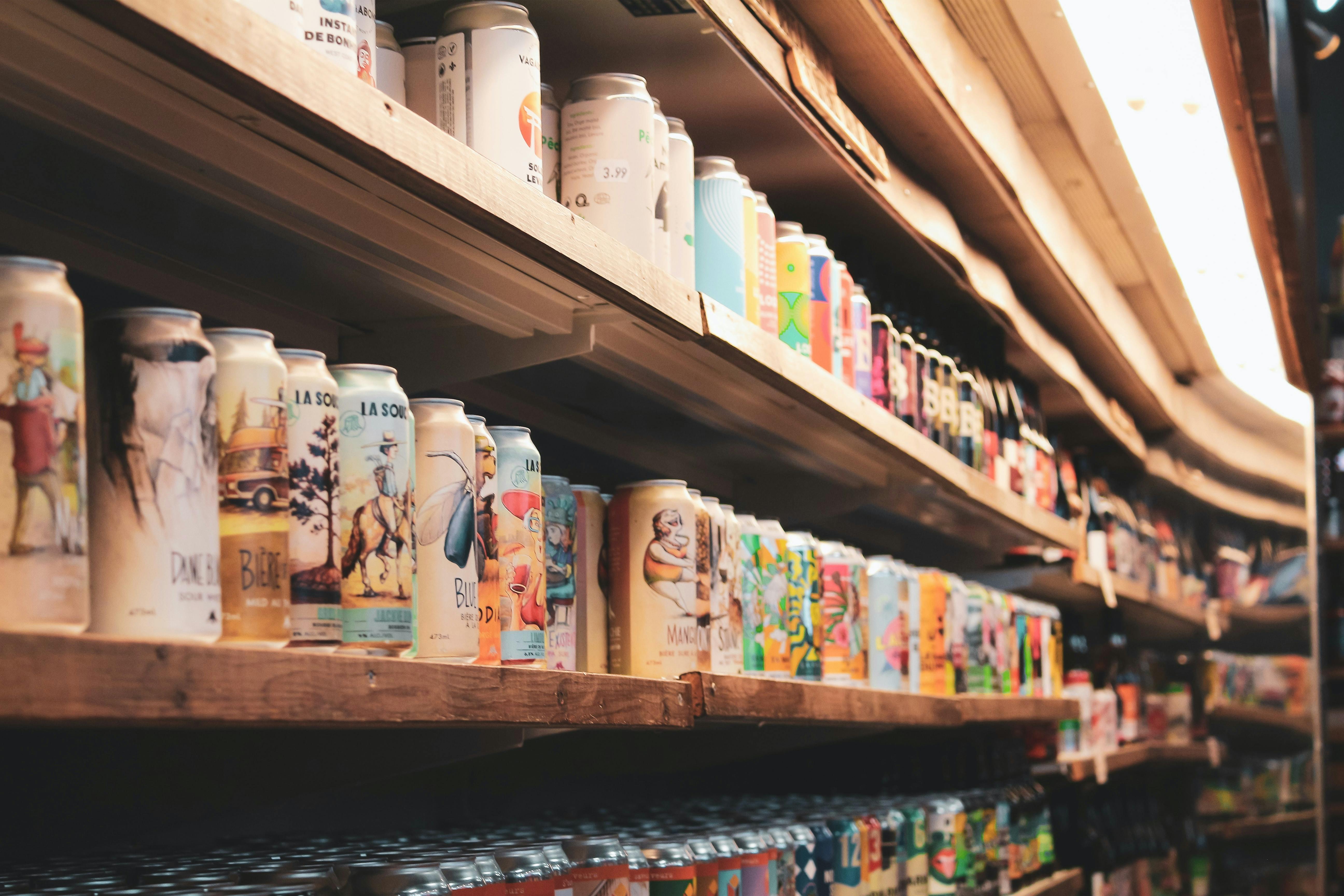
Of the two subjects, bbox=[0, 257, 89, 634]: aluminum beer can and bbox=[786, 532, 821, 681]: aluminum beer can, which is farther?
bbox=[786, 532, 821, 681]: aluminum beer can

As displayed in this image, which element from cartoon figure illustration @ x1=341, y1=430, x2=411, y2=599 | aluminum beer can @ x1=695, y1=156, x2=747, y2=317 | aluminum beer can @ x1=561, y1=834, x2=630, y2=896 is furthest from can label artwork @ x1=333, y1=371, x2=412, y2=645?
aluminum beer can @ x1=695, y1=156, x2=747, y2=317

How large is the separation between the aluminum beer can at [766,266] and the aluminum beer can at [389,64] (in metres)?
0.68

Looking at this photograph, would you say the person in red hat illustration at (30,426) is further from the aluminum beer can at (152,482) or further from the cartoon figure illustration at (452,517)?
the cartoon figure illustration at (452,517)

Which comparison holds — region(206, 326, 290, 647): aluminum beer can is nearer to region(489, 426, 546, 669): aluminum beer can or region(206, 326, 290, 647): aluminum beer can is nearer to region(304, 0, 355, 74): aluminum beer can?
region(304, 0, 355, 74): aluminum beer can

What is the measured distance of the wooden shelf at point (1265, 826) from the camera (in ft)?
18.3

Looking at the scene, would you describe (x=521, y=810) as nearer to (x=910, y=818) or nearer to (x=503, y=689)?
(x=910, y=818)

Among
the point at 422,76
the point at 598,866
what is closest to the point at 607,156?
the point at 422,76

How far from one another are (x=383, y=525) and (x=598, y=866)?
1.63 ft

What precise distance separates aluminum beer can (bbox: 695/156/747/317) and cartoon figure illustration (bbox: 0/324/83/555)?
1.03 m

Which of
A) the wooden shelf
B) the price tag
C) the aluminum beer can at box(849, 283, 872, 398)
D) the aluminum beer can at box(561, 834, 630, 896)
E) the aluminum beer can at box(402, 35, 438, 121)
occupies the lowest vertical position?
the wooden shelf

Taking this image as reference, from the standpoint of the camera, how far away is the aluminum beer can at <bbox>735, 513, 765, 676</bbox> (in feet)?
6.03

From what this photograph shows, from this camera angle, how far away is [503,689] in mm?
1146

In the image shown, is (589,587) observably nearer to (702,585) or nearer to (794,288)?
(702,585)

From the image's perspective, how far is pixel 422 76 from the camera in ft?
4.40
